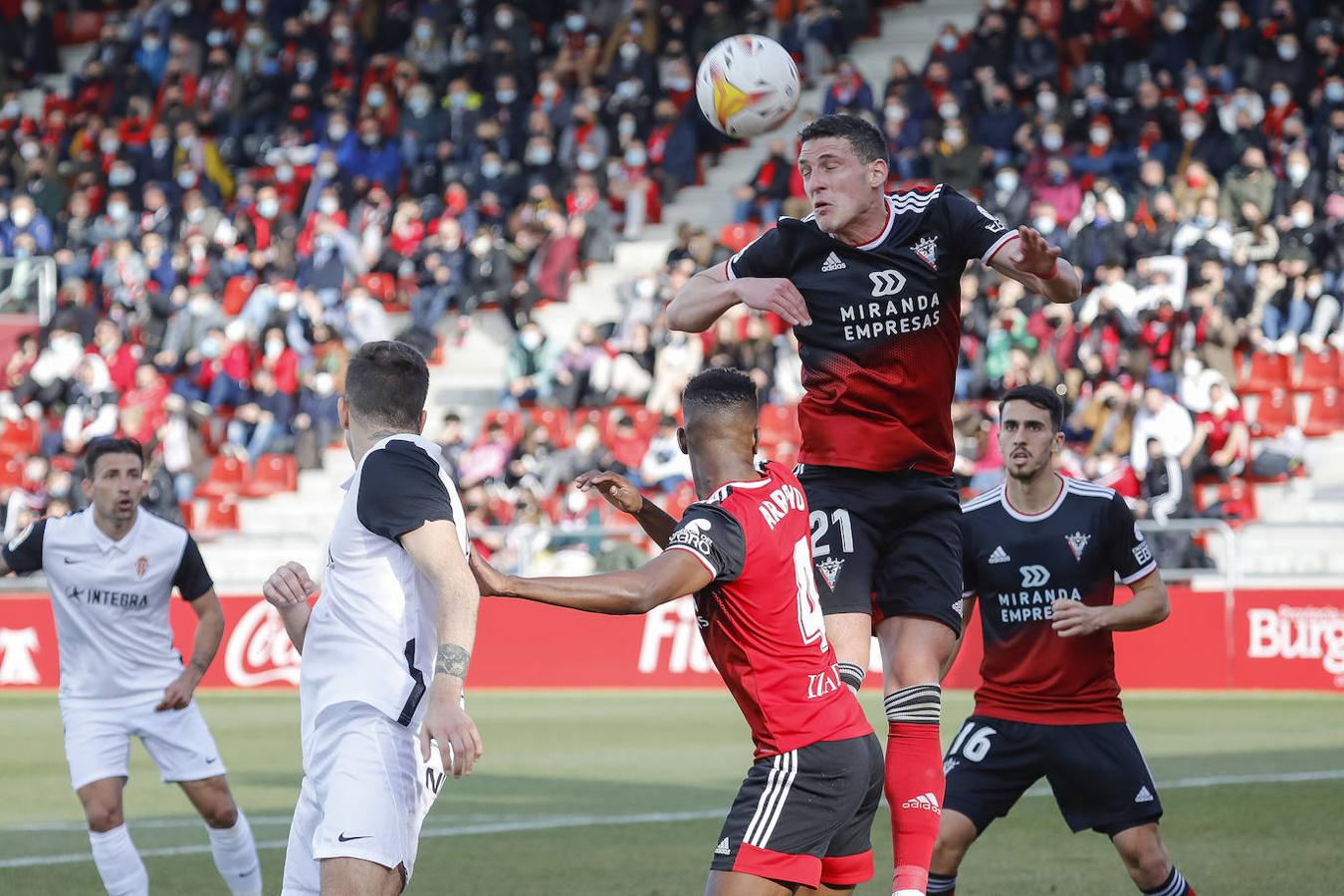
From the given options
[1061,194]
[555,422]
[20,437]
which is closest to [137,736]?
[555,422]

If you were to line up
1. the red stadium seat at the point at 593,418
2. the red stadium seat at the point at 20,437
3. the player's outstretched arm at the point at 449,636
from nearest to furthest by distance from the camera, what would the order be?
the player's outstretched arm at the point at 449,636
the red stadium seat at the point at 593,418
the red stadium seat at the point at 20,437

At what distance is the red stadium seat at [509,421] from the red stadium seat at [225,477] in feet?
10.8

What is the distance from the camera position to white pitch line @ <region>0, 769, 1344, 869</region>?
419 inches

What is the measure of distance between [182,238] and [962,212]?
24.5 metres

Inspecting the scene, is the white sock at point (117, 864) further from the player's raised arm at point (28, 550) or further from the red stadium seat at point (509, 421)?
the red stadium seat at point (509, 421)

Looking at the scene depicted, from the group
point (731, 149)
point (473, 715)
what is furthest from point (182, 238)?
point (473, 715)

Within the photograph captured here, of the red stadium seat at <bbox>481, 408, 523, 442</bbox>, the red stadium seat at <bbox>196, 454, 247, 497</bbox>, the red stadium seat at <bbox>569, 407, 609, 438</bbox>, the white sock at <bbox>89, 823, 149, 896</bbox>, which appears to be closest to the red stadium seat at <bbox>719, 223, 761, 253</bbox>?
the red stadium seat at <bbox>569, 407, 609, 438</bbox>

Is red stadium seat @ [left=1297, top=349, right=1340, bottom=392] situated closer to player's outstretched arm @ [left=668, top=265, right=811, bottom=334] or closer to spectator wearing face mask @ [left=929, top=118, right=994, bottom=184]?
spectator wearing face mask @ [left=929, top=118, right=994, bottom=184]

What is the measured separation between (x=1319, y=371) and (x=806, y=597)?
16959 millimetres

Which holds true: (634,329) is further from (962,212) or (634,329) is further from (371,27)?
(962,212)

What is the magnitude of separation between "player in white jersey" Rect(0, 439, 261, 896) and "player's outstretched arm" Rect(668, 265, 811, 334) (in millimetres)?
3394

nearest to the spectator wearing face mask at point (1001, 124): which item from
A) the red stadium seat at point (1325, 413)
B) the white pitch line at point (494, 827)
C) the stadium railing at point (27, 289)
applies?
the red stadium seat at point (1325, 413)

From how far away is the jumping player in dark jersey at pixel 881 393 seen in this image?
691 cm

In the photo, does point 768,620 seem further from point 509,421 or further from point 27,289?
point 27,289
